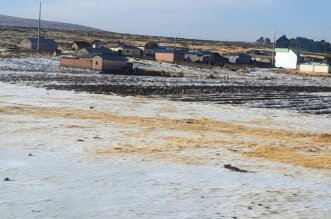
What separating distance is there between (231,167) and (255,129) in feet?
24.4

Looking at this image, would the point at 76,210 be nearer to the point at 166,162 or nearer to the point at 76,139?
the point at 166,162

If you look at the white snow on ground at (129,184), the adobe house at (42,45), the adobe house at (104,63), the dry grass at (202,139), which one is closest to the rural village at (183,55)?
the adobe house at (42,45)

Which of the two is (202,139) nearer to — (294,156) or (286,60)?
(294,156)

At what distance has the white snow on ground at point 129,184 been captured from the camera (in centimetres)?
743

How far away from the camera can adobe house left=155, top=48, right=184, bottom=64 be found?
82.6 m

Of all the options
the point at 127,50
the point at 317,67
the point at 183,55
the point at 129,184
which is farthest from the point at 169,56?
the point at 129,184

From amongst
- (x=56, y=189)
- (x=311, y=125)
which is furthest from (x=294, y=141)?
(x=56, y=189)

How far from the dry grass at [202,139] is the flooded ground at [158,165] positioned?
3cm

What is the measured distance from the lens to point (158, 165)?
422 inches

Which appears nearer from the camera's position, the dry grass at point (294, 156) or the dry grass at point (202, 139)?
the dry grass at point (294, 156)

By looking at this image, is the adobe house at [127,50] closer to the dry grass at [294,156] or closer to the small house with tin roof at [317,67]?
the small house with tin roof at [317,67]

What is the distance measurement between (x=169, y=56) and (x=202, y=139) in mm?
68897

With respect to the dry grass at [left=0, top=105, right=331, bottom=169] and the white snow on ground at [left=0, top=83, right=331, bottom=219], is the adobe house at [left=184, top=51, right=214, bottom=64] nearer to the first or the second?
the dry grass at [left=0, top=105, right=331, bottom=169]

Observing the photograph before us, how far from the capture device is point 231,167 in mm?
10867
